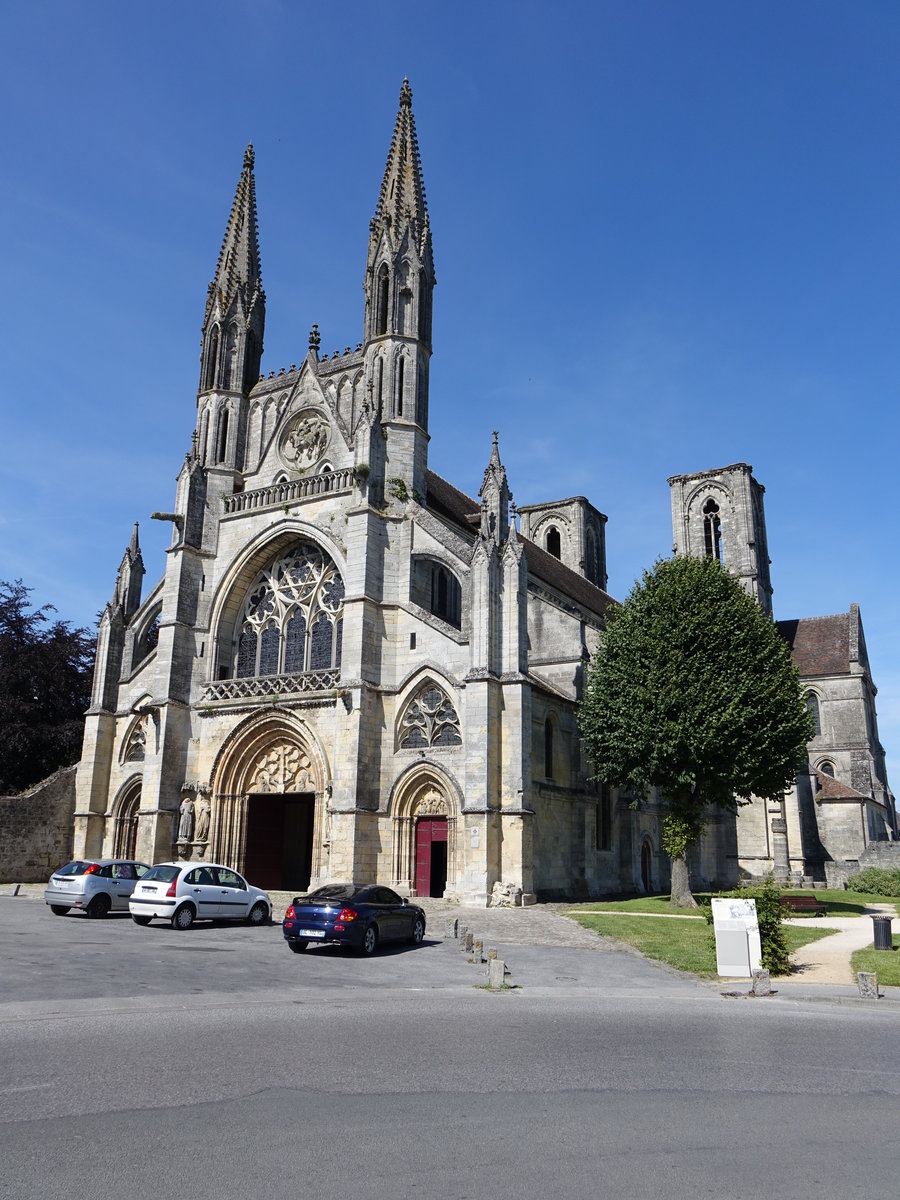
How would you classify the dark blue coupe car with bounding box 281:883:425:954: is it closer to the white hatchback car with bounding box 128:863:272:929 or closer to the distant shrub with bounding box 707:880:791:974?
the white hatchback car with bounding box 128:863:272:929

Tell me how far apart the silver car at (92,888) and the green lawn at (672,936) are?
10.7m

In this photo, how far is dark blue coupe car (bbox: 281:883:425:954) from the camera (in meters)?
16.6

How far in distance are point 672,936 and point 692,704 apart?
29.1 feet

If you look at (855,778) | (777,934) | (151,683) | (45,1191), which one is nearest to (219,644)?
(151,683)

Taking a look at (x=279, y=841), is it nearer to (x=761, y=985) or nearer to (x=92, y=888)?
(x=92, y=888)

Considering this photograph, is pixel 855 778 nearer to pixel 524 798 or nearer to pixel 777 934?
pixel 524 798

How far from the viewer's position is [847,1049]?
9680 millimetres

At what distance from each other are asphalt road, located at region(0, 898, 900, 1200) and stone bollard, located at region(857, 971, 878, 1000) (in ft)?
1.34

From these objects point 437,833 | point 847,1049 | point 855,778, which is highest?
point 855,778

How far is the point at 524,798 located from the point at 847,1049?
56.9 ft

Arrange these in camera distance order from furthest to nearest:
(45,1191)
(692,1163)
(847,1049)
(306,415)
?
1. (306,415)
2. (847,1049)
3. (692,1163)
4. (45,1191)

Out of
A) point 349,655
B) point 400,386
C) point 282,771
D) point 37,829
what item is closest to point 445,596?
point 349,655

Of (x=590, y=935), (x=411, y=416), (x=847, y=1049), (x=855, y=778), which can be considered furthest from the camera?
(x=855, y=778)

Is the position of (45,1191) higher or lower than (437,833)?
lower
